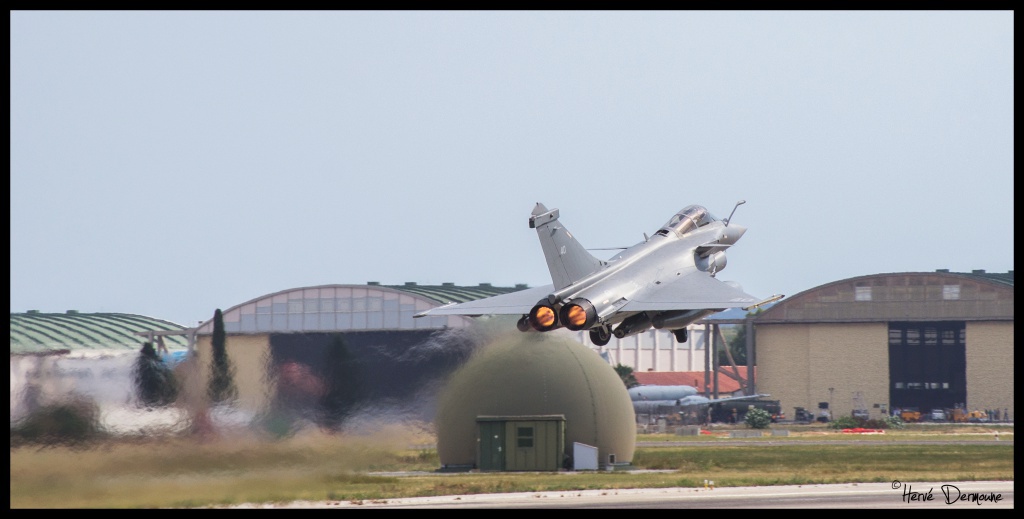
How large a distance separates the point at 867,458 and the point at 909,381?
142ft

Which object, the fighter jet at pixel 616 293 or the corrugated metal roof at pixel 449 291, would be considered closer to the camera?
the fighter jet at pixel 616 293

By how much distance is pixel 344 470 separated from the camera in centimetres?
4109

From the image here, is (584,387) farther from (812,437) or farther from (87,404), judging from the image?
(812,437)

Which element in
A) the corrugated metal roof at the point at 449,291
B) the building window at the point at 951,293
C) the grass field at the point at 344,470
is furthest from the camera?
the building window at the point at 951,293

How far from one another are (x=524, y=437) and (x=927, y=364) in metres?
55.9

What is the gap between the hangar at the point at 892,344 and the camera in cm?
9288

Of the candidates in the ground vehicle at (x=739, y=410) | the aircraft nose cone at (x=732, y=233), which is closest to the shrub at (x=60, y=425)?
the aircraft nose cone at (x=732, y=233)

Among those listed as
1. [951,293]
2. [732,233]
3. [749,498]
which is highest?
[951,293]

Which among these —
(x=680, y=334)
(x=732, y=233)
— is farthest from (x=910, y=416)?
(x=680, y=334)

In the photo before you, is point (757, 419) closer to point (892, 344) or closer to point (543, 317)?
point (892, 344)

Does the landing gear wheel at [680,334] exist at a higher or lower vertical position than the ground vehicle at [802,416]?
higher

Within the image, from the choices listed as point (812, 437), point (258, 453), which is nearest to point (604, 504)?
point (258, 453)

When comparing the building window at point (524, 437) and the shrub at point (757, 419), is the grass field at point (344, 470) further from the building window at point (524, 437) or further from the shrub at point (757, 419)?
the shrub at point (757, 419)

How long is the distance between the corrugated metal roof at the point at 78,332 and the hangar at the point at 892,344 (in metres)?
48.2
